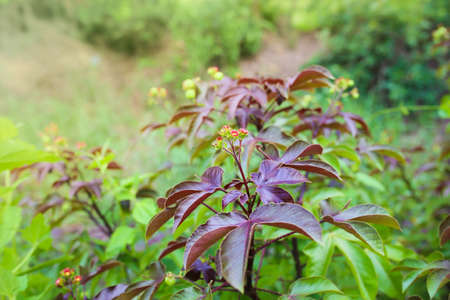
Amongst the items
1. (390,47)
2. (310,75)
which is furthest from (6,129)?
(390,47)

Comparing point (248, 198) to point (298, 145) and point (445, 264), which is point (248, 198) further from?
point (445, 264)

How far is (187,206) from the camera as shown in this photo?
0.53 meters

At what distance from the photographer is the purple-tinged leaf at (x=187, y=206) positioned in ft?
1.72

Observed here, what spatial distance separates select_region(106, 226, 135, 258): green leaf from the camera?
2.77 feet

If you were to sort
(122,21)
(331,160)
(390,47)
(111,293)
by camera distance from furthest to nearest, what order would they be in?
(122,21) → (390,47) → (331,160) → (111,293)

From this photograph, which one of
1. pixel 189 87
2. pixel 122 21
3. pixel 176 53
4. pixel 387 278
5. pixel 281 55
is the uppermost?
pixel 122 21

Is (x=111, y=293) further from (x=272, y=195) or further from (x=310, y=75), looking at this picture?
(x=310, y=75)

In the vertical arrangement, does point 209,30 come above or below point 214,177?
above

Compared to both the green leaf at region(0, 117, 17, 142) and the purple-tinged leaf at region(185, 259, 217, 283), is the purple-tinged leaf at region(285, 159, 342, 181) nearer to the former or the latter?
the purple-tinged leaf at region(185, 259, 217, 283)

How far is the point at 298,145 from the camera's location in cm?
60

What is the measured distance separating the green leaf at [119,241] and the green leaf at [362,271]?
552mm

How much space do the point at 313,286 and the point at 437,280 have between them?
252mm

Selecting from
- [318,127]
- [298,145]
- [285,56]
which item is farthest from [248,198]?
[285,56]

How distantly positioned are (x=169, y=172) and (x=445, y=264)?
0.80 metres
